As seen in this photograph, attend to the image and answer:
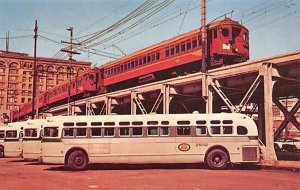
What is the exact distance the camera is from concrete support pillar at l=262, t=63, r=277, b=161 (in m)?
18.5

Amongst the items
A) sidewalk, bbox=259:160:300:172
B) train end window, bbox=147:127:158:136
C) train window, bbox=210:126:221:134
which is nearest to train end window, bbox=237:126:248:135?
train window, bbox=210:126:221:134

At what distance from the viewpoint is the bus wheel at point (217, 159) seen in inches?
652

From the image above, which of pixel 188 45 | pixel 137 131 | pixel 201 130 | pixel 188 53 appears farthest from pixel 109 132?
pixel 188 45

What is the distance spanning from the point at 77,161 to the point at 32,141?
18.8 ft

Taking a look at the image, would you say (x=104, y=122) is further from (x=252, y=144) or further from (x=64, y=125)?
(x=252, y=144)

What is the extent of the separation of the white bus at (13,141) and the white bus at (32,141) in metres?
4.70

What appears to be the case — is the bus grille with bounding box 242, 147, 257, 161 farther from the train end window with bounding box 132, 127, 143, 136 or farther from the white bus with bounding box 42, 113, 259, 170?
the train end window with bounding box 132, 127, 143, 136

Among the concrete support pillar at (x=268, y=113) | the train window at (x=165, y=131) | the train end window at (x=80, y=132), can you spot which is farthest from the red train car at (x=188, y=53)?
the train end window at (x=80, y=132)

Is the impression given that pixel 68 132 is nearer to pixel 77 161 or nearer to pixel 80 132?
pixel 80 132

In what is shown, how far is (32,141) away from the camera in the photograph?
21.6 meters

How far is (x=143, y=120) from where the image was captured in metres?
17.5

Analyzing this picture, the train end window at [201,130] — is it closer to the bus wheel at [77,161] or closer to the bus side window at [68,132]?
the bus wheel at [77,161]

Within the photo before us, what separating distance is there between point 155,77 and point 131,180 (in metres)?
18.1

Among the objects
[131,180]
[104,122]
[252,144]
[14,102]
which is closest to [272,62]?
[252,144]
